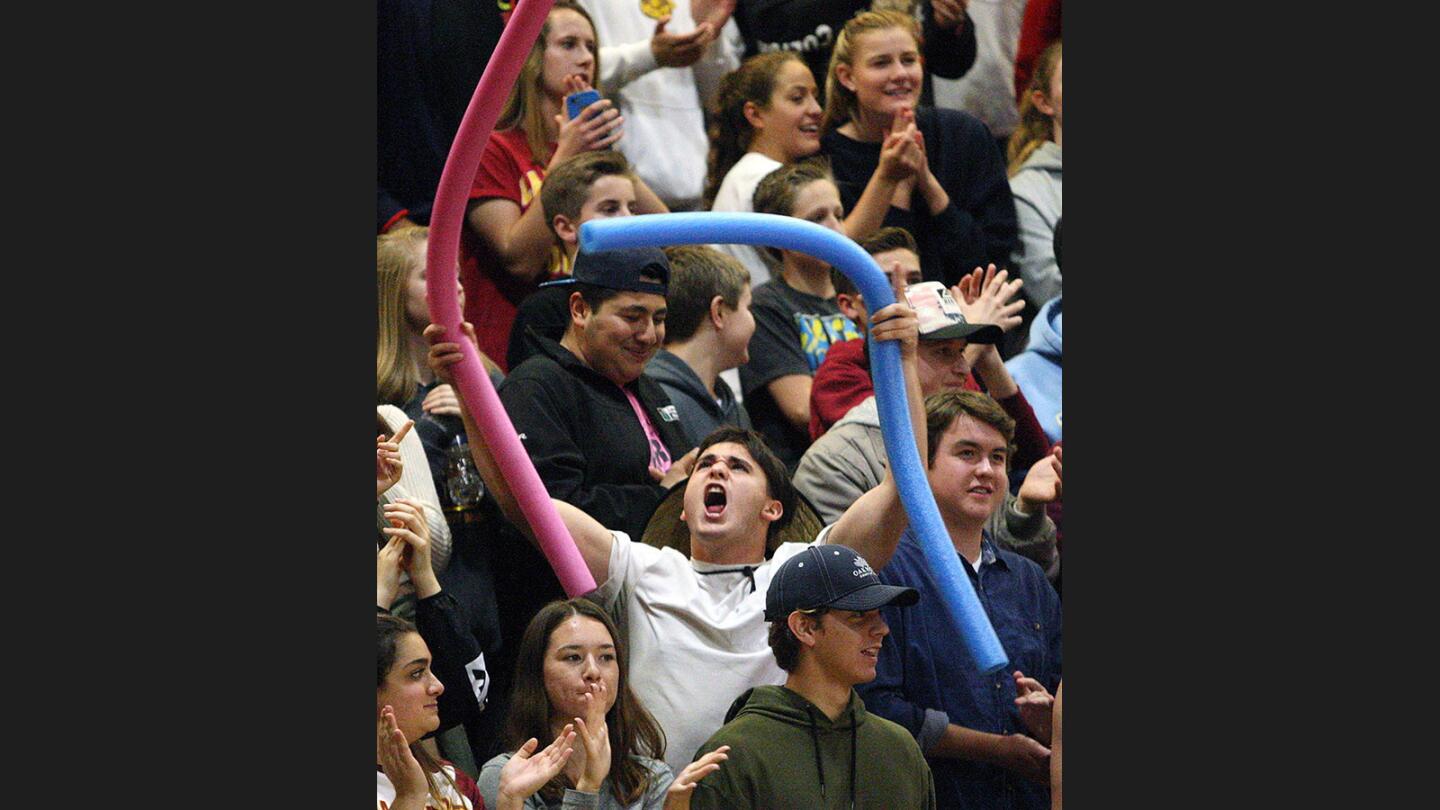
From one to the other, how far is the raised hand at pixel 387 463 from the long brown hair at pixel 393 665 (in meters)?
0.35

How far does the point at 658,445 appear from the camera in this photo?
6.46 m

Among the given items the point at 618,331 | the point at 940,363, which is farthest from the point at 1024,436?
the point at 618,331

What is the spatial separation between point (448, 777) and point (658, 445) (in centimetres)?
120

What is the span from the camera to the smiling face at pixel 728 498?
20.1 ft

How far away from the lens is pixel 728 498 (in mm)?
6141

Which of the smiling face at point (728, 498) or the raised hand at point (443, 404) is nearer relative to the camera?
the smiling face at point (728, 498)

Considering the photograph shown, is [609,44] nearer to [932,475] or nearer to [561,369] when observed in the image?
[561,369]

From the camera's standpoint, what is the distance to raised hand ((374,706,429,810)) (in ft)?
18.6

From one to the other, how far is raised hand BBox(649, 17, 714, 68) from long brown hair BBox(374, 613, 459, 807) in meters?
2.31

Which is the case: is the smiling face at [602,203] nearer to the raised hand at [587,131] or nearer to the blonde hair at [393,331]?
the raised hand at [587,131]

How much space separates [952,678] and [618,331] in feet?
4.42

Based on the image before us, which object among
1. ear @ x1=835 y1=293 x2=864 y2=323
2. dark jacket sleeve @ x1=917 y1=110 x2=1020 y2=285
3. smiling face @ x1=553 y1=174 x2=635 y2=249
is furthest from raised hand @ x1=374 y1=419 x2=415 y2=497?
dark jacket sleeve @ x1=917 y1=110 x2=1020 y2=285

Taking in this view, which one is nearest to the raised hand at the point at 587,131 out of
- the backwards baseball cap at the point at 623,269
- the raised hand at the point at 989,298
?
the backwards baseball cap at the point at 623,269

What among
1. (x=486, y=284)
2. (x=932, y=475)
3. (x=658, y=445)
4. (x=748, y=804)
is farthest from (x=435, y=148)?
(x=748, y=804)
